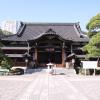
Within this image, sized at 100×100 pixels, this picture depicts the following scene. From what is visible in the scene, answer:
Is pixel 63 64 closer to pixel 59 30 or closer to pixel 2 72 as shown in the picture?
pixel 59 30

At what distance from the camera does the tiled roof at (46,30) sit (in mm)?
53312

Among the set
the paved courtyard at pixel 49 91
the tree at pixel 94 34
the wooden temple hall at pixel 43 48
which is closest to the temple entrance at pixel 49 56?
the wooden temple hall at pixel 43 48

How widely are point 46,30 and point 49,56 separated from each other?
24.7 feet

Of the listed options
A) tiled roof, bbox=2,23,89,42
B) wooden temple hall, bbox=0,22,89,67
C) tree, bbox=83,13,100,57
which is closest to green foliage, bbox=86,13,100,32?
tree, bbox=83,13,100,57

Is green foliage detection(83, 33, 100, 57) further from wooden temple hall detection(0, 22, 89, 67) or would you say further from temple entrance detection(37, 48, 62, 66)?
temple entrance detection(37, 48, 62, 66)

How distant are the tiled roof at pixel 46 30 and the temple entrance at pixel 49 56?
13.2ft

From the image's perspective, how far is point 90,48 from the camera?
116ft

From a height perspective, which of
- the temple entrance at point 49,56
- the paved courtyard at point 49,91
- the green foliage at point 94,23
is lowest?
the paved courtyard at point 49,91

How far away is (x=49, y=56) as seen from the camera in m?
51.2

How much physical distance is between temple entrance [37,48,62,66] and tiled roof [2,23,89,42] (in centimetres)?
403

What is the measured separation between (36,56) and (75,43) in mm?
7851

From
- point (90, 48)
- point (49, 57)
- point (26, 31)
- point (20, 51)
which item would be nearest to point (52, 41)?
point (49, 57)

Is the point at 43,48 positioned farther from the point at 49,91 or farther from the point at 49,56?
the point at 49,91

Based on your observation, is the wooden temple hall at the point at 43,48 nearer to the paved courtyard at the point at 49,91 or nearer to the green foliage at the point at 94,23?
the green foliage at the point at 94,23
